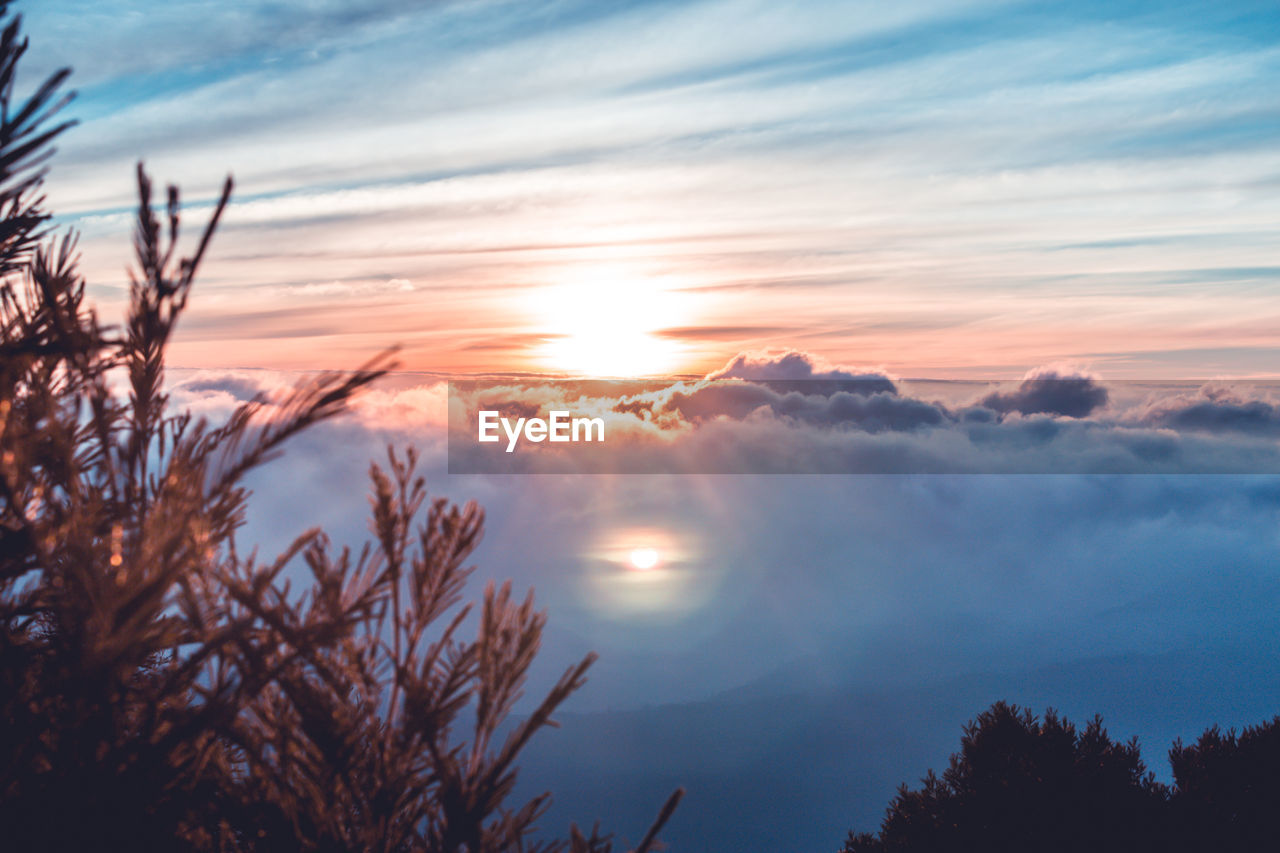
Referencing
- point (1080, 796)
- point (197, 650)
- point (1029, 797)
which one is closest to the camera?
point (197, 650)

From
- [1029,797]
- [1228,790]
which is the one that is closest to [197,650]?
[1029,797]

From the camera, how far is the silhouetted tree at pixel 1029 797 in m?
13.9

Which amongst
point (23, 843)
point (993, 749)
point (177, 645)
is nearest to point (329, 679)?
point (177, 645)

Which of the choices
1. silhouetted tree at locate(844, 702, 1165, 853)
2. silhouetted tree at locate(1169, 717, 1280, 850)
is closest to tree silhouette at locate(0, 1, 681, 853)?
silhouetted tree at locate(844, 702, 1165, 853)

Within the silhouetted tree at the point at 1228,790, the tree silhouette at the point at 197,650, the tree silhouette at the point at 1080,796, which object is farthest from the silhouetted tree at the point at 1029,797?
the tree silhouette at the point at 197,650

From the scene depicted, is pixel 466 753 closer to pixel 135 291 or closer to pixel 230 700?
pixel 230 700

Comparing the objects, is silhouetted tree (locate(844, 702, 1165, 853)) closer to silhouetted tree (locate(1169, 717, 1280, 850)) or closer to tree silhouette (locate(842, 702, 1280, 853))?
tree silhouette (locate(842, 702, 1280, 853))

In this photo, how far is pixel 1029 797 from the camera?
14602mm

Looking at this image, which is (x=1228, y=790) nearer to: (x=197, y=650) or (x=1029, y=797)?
(x=1029, y=797)

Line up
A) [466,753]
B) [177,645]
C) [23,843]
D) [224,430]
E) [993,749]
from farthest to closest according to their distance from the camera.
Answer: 1. [993,749]
2. [466,753]
3. [177,645]
4. [224,430]
5. [23,843]

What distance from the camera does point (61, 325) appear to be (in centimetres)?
325

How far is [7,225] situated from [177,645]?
9.75ft

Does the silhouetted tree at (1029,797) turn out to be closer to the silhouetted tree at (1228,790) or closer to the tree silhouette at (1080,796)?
the tree silhouette at (1080,796)

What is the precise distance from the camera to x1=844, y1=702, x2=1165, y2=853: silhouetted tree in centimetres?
1391
